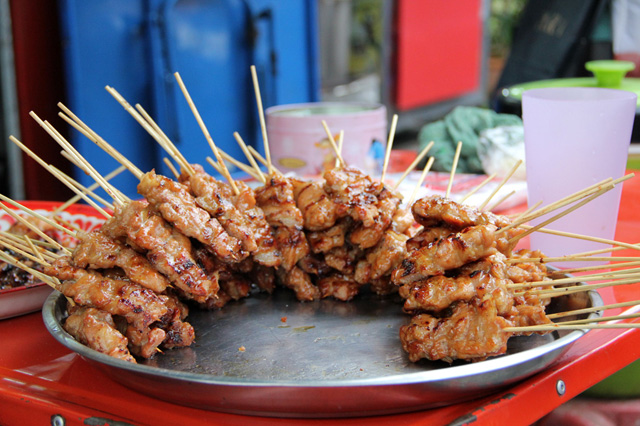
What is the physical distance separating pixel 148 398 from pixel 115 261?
0.37 m

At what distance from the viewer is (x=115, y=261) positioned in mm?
1452

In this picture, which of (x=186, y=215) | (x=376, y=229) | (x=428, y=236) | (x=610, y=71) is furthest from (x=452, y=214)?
(x=610, y=71)

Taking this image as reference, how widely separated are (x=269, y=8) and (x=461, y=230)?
4.31m

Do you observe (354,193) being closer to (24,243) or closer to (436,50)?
(24,243)

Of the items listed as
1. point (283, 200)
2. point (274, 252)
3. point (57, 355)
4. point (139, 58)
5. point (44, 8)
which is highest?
point (44, 8)

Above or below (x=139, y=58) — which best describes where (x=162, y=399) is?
below

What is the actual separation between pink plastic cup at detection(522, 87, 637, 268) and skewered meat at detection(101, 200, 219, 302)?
42.3 inches

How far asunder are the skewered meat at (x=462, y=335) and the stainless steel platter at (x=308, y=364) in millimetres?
38

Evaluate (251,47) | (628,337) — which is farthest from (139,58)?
(628,337)

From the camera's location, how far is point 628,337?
1.41 metres

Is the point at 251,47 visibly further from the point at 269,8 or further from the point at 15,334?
the point at 15,334

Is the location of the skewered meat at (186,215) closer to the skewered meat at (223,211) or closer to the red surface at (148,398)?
the skewered meat at (223,211)

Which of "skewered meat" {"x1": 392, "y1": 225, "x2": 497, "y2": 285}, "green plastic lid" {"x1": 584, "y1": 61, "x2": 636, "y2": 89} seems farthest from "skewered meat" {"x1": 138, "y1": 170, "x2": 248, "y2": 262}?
"green plastic lid" {"x1": 584, "y1": 61, "x2": 636, "y2": 89}

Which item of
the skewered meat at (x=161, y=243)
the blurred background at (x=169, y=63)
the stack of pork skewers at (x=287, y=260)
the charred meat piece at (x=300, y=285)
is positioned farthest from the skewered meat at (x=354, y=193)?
the blurred background at (x=169, y=63)
